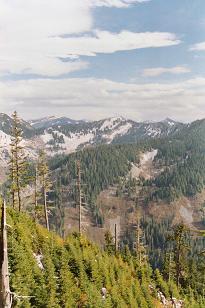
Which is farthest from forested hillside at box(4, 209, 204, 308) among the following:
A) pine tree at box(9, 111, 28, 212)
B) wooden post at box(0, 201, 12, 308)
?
pine tree at box(9, 111, 28, 212)

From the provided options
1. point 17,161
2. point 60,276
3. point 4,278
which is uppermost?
point 17,161

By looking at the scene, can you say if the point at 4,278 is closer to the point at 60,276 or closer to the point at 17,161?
the point at 60,276

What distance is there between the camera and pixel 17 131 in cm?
5659

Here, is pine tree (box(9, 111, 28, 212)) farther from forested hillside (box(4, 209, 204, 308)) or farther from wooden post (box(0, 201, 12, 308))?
wooden post (box(0, 201, 12, 308))

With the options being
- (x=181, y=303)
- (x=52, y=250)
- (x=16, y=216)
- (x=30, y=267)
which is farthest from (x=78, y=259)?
(x=181, y=303)

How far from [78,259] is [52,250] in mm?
2976

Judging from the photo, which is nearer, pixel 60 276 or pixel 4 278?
pixel 4 278

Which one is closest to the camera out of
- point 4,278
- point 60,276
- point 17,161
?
point 4,278

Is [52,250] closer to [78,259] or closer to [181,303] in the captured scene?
[78,259]

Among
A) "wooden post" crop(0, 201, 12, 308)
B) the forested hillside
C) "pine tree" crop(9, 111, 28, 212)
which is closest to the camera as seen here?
"wooden post" crop(0, 201, 12, 308)

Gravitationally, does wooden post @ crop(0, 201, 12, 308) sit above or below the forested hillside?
above

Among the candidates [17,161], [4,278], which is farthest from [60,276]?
[17,161]

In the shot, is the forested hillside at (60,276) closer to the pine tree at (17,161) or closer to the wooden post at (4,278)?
the wooden post at (4,278)

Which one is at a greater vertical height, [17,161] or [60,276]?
[17,161]
